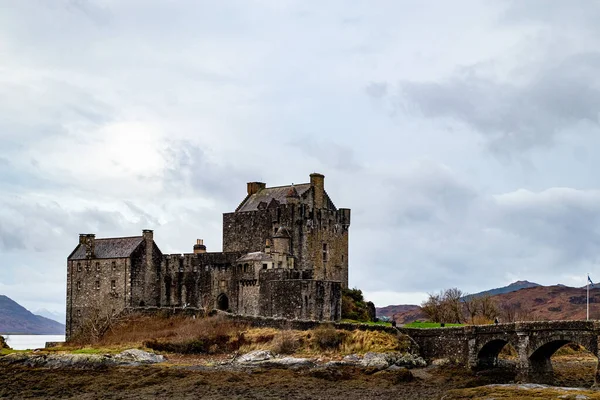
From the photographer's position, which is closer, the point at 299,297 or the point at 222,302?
the point at 299,297

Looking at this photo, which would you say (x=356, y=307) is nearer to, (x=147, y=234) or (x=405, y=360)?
(x=405, y=360)

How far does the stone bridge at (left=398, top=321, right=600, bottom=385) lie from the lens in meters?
49.2

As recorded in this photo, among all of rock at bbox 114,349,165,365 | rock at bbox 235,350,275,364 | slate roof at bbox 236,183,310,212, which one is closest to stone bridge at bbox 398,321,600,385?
rock at bbox 235,350,275,364

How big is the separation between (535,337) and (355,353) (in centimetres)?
1161

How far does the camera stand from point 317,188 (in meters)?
76.3

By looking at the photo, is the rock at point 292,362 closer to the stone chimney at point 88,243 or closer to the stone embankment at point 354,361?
the stone embankment at point 354,361

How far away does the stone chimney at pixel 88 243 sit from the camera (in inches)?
3083

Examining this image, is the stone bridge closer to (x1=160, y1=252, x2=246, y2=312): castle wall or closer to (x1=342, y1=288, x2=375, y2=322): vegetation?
(x1=342, y1=288, x2=375, y2=322): vegetation

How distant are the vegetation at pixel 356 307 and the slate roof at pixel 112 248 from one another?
17655mm

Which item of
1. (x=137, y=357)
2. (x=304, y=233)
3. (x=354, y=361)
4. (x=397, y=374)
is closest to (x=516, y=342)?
(x=397, y=374)

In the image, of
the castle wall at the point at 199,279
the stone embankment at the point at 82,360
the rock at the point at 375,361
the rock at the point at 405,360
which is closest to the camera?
the rock at the point at 375,361

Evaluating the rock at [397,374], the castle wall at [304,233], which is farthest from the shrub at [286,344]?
the castle wall at [304,233]

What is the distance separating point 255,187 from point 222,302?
11818mm

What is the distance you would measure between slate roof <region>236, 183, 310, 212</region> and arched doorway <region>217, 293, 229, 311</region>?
780cm
